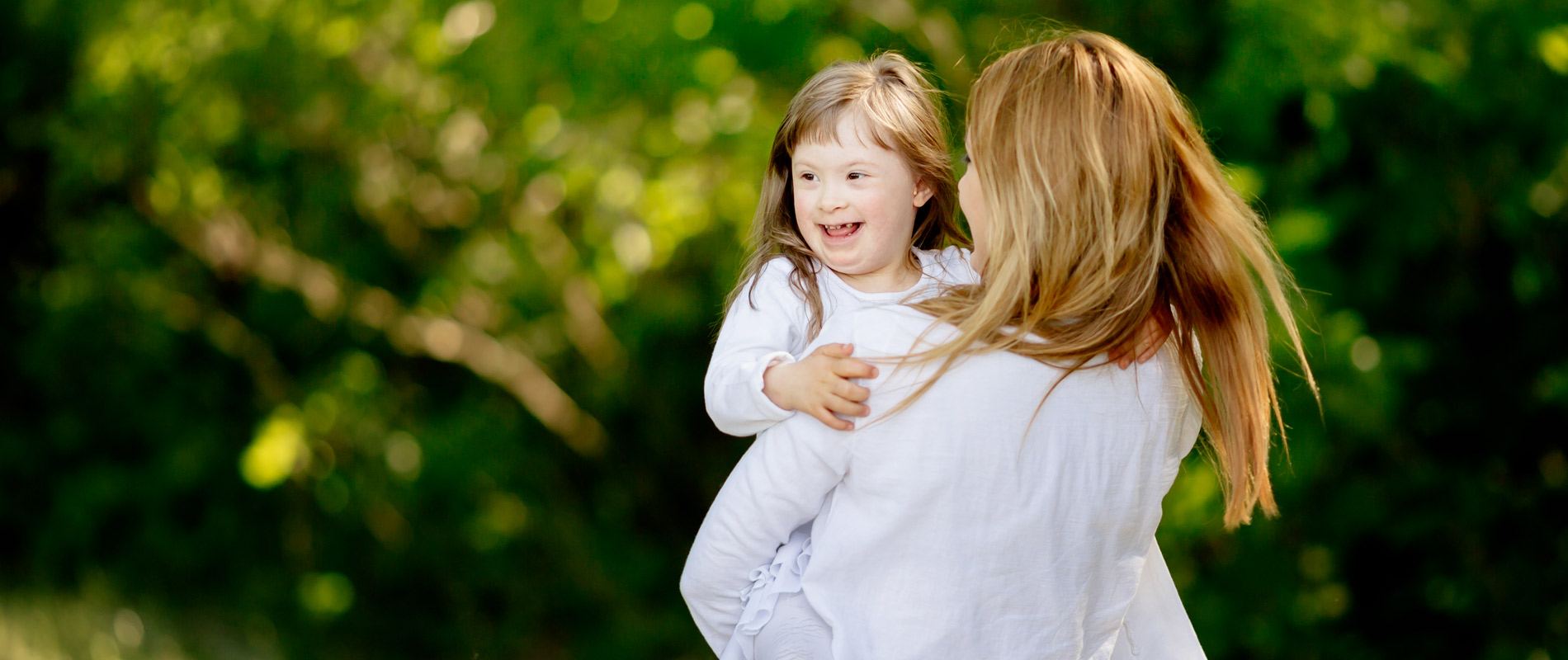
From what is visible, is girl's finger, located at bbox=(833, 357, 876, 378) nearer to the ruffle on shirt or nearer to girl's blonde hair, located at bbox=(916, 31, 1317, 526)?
girl's blonde hair, located at bbox=(916, 31, 1317, 526)

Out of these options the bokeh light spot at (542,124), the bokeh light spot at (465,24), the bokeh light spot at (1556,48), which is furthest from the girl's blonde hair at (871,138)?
the bokeh light spot at (465,24)

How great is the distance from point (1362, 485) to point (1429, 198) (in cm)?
93

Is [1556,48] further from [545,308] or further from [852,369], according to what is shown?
[545,308]

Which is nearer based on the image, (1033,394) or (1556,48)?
(1033,394)

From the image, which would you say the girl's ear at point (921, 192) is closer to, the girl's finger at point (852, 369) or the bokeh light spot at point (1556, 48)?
the girl's finger at point (852, 369)

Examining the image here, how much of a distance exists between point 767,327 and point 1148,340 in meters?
0.46

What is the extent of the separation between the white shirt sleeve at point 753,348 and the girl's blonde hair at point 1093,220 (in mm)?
240

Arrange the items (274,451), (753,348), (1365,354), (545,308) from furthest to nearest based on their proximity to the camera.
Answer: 1. (545,308)
2. (274,451)
3. (1365,354)
4. (753,348)

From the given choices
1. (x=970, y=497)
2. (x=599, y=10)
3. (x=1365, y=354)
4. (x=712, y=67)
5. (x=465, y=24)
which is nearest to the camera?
(x=970, y=497)

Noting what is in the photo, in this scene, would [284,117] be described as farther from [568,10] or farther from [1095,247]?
[1095,247]

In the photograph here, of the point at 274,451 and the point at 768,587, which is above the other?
the point at 768,587

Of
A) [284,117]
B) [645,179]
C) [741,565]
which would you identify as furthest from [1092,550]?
[284,117]

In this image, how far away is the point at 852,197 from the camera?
4.93 feet

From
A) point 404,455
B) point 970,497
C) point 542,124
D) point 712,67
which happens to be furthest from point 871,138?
point 404,455
